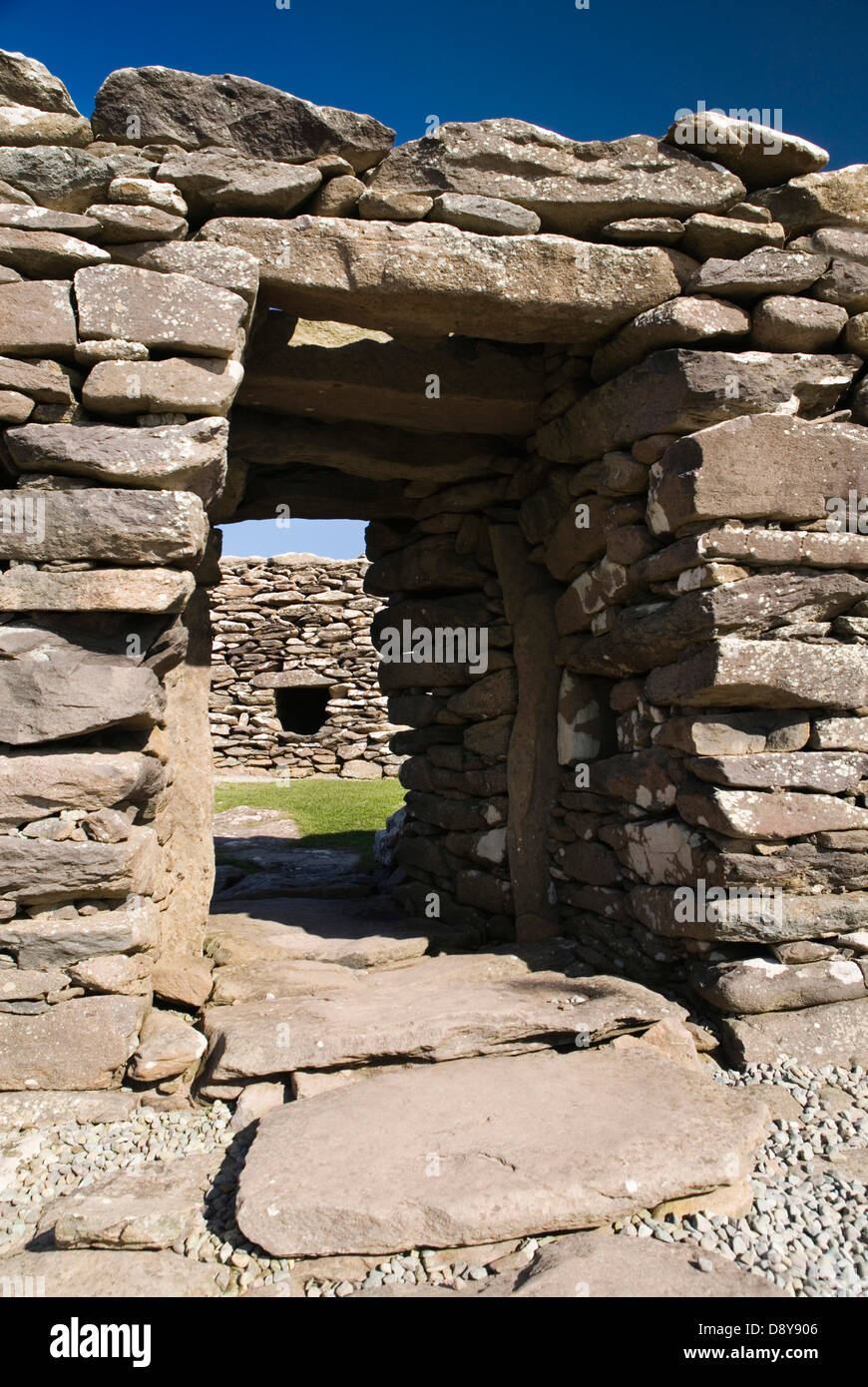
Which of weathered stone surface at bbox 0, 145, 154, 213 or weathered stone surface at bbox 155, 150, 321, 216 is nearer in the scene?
weathered stone surface at bbox 0, 145, 154, 213

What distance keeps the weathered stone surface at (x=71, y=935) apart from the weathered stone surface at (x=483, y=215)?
294cm

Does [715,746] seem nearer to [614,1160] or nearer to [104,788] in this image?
[614,1160]

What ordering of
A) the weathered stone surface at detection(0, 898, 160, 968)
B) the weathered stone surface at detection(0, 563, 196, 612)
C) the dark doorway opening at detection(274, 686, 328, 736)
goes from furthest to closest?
the dark doorway opening at detection(274, 686, 328, 736) → the weathered stone surface at detection(0, 563, 196, 612) → the weathered stone surface at detection(0, 898, 160, 968)

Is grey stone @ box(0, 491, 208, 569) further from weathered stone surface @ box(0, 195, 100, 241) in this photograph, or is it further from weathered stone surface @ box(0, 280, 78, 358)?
weathered stone surface @ box(0, 195, 100, 241)

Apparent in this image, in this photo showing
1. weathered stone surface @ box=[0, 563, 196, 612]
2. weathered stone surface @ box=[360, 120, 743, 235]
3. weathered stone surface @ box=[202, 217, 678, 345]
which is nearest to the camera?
weathered stone surface @ box=[0, 563, 196, 612]

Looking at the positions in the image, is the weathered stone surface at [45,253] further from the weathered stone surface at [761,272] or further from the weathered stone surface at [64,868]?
the weathered stone surface at [761,272]

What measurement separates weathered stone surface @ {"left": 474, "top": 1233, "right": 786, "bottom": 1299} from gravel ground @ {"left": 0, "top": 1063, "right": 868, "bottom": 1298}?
3.9 inches

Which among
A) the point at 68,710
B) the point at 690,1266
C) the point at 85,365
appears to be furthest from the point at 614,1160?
the point at 85,365

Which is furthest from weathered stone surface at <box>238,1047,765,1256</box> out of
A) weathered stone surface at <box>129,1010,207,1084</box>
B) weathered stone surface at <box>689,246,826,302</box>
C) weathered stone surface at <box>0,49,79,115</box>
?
weathered stone surface at <box>0,49,79,115</box>

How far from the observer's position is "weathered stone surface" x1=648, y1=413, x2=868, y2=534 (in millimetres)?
3830

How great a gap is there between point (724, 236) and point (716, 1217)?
12.0 feet

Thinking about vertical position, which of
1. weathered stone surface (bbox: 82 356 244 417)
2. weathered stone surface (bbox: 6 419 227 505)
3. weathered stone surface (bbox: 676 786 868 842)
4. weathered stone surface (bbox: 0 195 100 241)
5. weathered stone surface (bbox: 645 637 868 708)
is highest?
weathered stone surface (bbox: 0 195 100 241)

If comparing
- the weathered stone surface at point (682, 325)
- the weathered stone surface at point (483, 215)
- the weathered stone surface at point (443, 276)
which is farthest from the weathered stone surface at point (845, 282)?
the weathered stone surface at point (483, 215)

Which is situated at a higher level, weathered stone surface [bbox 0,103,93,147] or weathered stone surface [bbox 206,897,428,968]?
weathered stone surface [bbox 0,103,93,147]
